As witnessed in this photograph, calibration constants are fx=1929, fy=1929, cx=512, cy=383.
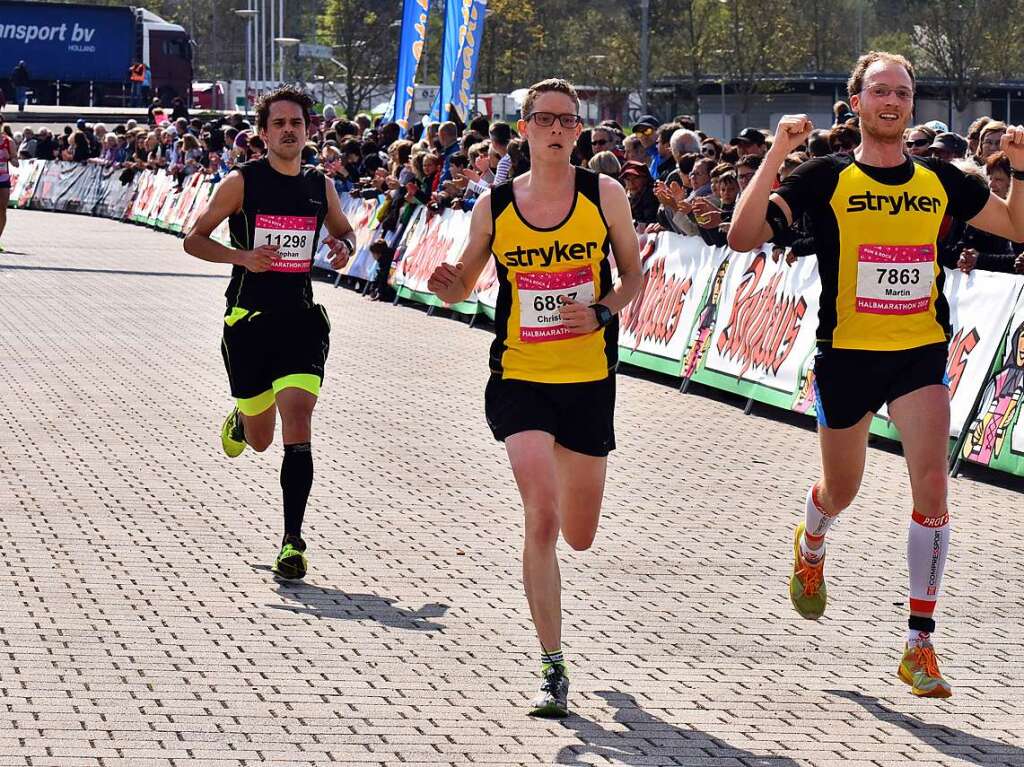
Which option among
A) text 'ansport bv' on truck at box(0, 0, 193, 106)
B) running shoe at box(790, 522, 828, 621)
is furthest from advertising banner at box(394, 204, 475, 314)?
text 'ansport bv' on truck at box(0, 0, 193, 106)

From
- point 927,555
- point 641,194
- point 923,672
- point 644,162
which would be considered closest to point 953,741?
point 923,672

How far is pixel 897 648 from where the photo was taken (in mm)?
6750

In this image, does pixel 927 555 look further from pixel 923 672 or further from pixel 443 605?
pixel 443 605

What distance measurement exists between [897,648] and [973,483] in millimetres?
4056

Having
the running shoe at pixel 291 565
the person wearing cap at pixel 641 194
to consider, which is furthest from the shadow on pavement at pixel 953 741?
the person wearing cap at pixel 641 194

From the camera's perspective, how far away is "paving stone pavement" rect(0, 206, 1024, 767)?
5.52m

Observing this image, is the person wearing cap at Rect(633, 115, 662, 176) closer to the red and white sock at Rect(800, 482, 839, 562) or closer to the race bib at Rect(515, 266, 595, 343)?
the red and white sock at Rect(800, 482, 839, 562)

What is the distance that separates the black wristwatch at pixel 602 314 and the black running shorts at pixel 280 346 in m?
2.53

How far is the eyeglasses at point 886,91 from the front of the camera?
6121mm

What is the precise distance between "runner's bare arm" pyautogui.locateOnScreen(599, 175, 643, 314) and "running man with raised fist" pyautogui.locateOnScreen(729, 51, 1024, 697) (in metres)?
0.33

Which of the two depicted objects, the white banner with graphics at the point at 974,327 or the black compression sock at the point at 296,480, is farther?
the white banner with graphics at the point at 974,327

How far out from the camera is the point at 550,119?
19.6ft

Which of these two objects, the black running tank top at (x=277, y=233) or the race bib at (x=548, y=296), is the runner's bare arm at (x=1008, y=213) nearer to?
the race bib at (x=548, y=296)

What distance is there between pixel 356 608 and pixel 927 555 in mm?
2190
